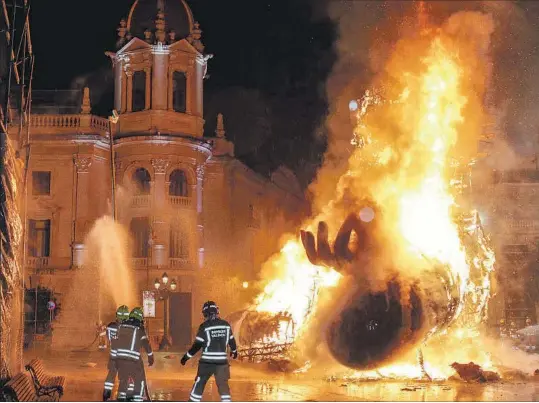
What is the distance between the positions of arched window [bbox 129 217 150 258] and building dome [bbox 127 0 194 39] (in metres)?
10.1

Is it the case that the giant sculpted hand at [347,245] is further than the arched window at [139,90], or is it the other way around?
the arched window at [139,90]

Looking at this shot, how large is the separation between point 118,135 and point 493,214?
2157 cm

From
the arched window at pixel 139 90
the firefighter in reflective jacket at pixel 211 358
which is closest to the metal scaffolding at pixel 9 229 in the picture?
the firefighter in reflective jacket at pixel 211 358

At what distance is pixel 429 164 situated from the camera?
68.9ft

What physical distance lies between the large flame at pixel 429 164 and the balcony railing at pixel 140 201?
58.6 ft

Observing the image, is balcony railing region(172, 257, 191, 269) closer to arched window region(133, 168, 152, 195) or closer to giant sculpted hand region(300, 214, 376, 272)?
arched window region(133, 168, 152, 195)

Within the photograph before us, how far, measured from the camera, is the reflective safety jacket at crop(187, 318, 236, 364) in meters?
11.9

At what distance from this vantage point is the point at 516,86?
3100 cm

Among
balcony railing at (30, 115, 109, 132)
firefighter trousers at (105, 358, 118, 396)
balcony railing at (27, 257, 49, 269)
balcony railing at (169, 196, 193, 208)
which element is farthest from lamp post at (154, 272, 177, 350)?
firefighter trousers at (105, 358, 118, 396)

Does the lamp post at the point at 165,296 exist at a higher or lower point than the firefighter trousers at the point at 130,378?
higher

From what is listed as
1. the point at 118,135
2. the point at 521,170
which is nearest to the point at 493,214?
the point at 521,170

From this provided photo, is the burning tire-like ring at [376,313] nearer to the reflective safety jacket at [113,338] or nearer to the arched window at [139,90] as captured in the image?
the reflective safety jacket at [113,338]

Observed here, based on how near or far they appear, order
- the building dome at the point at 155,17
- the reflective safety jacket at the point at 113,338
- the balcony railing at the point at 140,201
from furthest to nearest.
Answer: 1. the building dome at the point at 155,17
2. the balcony railing at the point at 140,201
3. the reflective safety jacket at the point at 113,338

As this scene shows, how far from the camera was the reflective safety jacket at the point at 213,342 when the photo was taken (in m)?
11.9
